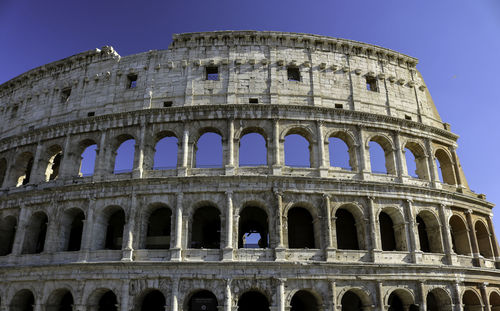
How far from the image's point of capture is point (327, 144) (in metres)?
19.8

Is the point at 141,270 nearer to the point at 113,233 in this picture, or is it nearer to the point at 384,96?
the point at 113,233

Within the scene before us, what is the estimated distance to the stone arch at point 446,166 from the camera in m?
22.4

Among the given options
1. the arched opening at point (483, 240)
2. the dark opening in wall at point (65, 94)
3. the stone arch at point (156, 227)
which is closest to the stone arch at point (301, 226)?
the stone arch at point (156, 227)

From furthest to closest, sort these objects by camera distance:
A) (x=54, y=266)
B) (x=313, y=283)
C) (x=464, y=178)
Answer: (x=464, y=178) → (x=54, y=266) → (x=313, y=283)

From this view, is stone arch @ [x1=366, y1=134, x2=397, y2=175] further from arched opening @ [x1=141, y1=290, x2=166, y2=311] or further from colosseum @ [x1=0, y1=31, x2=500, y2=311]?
arched opening @ [x1=141, y1=290, x2=166, y2=311]

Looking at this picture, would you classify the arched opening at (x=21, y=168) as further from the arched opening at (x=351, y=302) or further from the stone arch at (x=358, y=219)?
the arched opening at (x=351, y=302)

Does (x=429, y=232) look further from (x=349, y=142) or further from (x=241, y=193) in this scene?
(x=241, y=193)

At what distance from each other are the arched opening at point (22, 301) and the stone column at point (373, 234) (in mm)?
17526

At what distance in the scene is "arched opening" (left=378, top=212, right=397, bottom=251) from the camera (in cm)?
1983

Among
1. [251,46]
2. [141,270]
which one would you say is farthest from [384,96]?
[141,270]

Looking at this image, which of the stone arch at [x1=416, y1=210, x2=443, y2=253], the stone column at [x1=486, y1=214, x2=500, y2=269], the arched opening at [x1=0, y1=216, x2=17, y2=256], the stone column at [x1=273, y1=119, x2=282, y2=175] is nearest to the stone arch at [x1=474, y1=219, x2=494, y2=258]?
the stone column at [x1=486, y1=214, x2=500, y2=269]

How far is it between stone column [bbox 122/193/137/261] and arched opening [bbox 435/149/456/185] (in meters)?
18.2

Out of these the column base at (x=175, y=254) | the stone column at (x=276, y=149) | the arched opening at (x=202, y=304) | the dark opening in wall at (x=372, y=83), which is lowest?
the arched opening at (x=202, y=304)

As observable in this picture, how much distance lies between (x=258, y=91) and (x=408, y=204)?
33.1ft
